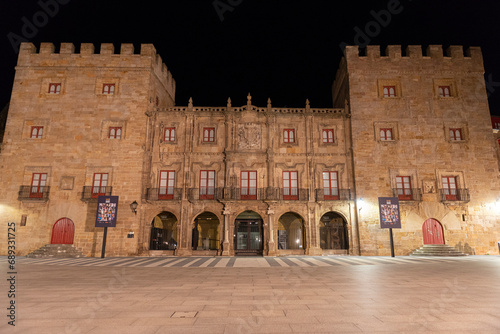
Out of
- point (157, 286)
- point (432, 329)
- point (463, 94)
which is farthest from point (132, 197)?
point (463, 94)

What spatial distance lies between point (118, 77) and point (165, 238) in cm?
1445

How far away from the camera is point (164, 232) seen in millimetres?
27219

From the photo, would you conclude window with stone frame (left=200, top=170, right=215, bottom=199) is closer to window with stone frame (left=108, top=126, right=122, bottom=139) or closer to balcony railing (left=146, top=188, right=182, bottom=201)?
balcony railing (left=146, top=188, right=182, bottom=201)

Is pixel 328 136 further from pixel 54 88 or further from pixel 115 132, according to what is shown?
pixel 54 88

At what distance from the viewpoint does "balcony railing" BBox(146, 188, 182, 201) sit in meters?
23.9

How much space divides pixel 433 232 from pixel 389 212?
4632mm

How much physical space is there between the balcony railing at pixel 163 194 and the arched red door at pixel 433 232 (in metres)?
19.1

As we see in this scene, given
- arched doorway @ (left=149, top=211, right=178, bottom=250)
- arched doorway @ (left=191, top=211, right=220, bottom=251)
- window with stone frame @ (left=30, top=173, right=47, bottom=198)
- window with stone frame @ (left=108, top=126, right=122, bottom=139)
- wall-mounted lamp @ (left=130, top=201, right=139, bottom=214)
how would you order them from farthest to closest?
1. arched doorway @ (left=191, top=211, right=220, bottom=251)
2. arched doorway @ (left=149, top=211, right=178, bottom=250)
3. window with stone frame @ (left=108, top=126, right=122, bottom=139)
4. window with stone frame @ (left=30, top=173, right=47, bottom=198)
5. wall-mounted lamp @ (left=130, top=201, right=139, bottom=214)

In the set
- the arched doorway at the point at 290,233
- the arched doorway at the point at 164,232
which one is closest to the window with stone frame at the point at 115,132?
the arched doorway at the point at 164,232

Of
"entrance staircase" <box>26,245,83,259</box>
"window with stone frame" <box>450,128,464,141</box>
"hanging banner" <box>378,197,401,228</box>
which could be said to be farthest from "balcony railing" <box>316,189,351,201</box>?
"entrance staircase" <box>26,245,83,259</box>

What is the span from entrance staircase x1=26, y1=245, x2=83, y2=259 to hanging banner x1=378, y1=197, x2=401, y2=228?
862 inches

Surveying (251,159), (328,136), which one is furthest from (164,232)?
(328,136)

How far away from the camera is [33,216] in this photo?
2309 centimetres

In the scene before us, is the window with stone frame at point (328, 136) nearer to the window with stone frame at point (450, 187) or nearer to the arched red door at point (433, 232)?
the window with stone frame at point (450, 187)
